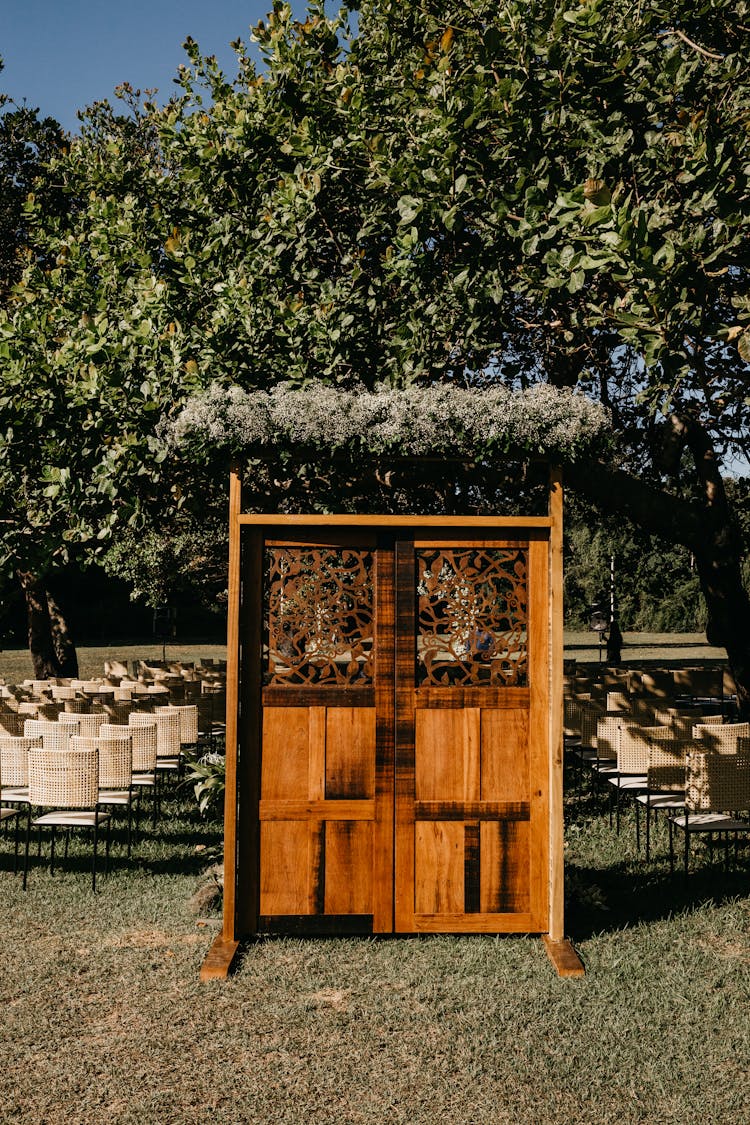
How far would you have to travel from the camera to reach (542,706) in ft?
19.3

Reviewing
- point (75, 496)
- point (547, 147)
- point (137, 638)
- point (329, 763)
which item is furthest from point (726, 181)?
point (137, 638)

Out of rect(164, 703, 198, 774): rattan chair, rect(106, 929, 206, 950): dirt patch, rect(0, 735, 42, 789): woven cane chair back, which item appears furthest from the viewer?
rect(164, 703, 198, 774): rattan chair

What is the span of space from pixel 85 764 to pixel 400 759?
2692mm

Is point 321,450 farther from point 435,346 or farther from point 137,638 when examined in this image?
point 137,638

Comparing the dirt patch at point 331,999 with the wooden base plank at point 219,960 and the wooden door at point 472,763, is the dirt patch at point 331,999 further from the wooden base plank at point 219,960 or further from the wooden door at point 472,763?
the wooden door at point 472,763

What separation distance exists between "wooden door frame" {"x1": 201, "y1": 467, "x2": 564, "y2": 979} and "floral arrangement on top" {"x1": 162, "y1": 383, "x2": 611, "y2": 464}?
31 centimetres

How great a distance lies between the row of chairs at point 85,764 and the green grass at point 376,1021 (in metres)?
0.73

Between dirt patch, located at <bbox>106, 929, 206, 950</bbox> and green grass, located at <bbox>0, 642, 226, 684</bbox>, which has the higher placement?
green grass, located at <bbox>0, 642, 226, 684</bbox>

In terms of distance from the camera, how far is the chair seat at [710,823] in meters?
7.16

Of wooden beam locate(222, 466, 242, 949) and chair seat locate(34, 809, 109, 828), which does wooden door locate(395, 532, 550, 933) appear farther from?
chair seat locate(34, 809, 109, 828)

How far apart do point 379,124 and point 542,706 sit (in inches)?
187

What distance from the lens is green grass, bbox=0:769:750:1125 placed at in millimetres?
3996

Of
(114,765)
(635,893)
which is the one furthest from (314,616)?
(635,893)

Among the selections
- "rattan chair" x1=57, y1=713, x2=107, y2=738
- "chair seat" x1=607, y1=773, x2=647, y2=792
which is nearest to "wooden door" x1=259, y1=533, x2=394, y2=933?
"chair seat" x1=607, y1=773, x2=647, y2=792
